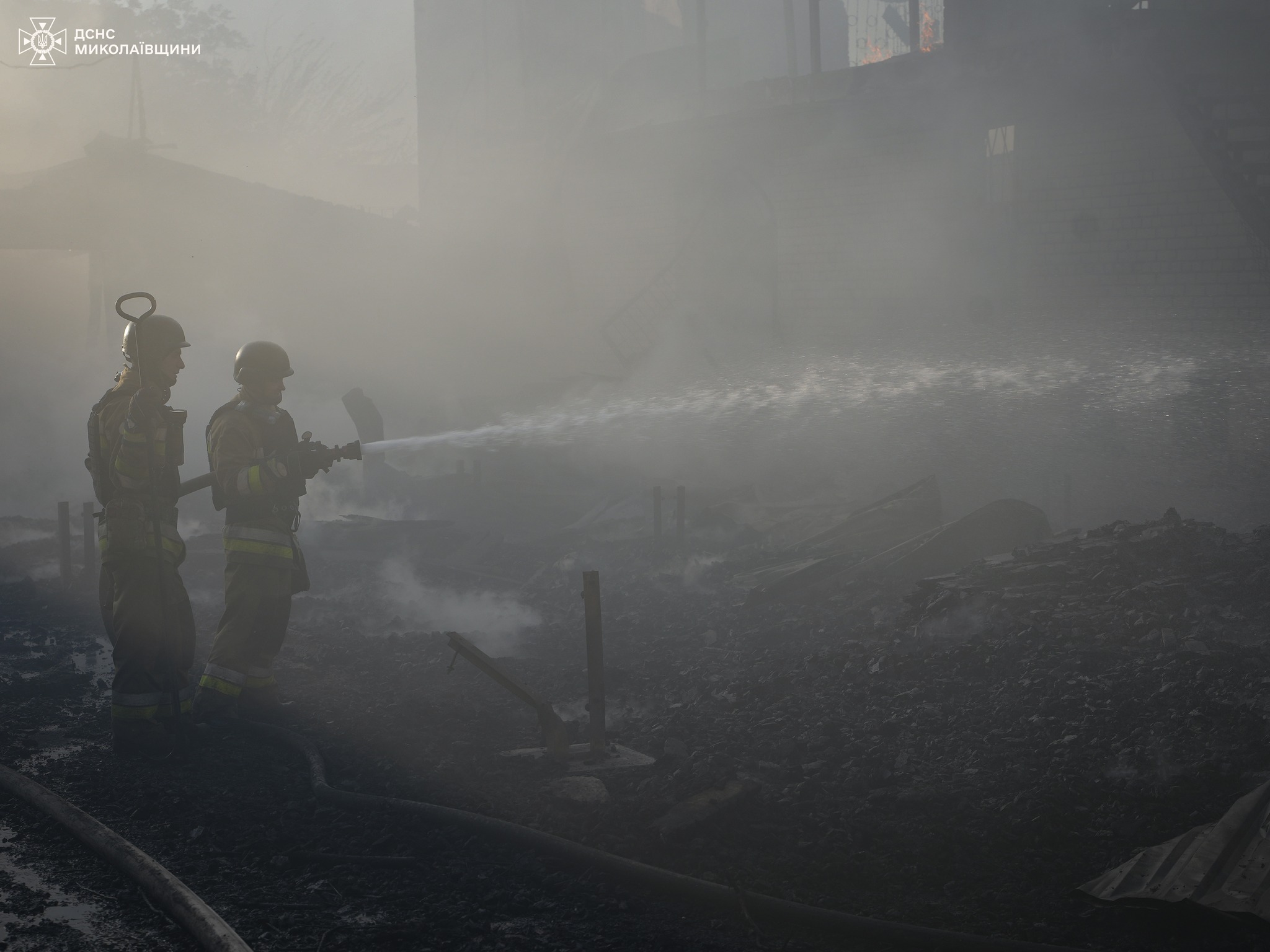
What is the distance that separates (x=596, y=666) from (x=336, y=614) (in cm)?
428

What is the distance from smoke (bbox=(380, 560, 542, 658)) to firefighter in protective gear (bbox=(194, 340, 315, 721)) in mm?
2111

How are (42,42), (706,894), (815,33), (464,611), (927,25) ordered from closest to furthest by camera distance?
(706,894) → (464,611) → (815,33) → (927,25) → (42,42)

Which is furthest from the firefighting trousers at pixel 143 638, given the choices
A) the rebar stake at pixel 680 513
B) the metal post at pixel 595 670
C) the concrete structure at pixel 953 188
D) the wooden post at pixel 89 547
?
the concrete structure at pixel 953 188

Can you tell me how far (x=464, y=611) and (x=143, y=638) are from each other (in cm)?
388

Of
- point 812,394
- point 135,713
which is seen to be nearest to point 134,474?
point 135,713

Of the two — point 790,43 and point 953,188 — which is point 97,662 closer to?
point 953,188

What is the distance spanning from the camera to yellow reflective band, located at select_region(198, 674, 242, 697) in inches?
201

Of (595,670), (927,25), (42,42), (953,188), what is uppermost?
(42,42)

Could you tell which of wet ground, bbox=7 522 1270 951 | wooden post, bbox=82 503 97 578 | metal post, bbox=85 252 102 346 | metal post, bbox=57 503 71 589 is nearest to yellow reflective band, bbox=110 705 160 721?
wet ground, bbox=7 522 1270 951

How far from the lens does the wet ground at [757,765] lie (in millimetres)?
3395

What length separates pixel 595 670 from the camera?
479 cm

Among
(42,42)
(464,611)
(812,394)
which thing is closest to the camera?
(464,611)

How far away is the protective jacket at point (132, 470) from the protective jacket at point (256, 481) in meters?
0.22

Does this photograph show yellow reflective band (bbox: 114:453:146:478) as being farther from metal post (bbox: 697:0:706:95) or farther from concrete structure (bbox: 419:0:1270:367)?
metal post (bbox: 697:0:706:95)
